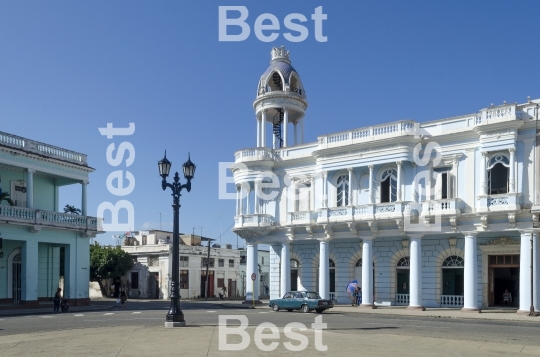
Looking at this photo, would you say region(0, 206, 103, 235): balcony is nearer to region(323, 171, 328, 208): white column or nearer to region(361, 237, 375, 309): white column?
region(323, 171, 328, 208): white column

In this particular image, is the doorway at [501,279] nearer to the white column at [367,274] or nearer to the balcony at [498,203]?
the balcony at [498,203]

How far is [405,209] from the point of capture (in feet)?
110

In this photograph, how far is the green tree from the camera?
5619 cm

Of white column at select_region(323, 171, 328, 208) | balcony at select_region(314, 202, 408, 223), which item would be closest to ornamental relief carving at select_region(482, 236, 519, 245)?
balcony at select_region(314, 202, 408, 223)

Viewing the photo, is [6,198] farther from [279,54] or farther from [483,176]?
[483,176]

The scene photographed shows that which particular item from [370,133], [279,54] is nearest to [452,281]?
[370,133]

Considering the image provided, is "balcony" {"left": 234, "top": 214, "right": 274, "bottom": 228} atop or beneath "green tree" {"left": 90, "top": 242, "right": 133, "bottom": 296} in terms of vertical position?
atop

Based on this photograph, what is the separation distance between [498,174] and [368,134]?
26.3ft

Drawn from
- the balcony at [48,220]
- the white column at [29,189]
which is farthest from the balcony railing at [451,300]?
the white column at [29,189]

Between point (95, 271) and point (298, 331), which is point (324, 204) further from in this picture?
point (95, 271)

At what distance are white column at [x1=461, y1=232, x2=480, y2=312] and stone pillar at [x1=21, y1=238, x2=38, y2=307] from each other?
24962 millimetres

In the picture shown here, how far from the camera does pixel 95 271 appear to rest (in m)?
56.5

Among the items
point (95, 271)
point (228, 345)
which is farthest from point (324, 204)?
point (95, 271)

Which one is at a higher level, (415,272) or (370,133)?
(370,133)
